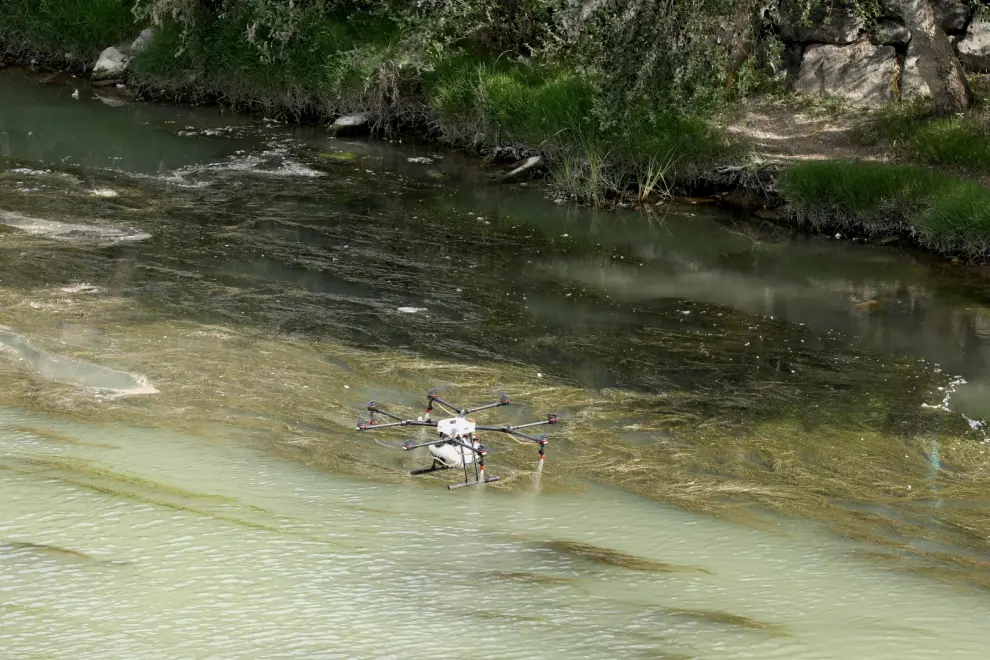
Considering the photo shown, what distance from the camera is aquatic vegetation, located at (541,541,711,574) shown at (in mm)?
5867

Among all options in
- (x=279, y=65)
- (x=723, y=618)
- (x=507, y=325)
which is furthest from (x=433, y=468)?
(x=279, y=65)

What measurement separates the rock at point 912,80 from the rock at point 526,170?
473cm

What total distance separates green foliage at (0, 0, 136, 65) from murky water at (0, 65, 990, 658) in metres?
7.22

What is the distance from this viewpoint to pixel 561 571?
575 centimetres

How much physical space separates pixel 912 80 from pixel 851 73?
2.76ft

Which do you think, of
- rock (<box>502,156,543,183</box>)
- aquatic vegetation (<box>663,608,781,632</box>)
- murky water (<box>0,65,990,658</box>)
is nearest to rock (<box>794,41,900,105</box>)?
murky water (<box>0,65,990,658</box>)

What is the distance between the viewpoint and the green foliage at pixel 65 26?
20547 mm

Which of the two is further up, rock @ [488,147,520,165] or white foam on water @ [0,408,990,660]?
rock @ [488,147,520,165]

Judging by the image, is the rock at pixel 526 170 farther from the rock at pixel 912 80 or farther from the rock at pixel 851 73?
the rock at pixel 912 80

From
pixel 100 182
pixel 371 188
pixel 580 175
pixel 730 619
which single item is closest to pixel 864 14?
pixel 580 175

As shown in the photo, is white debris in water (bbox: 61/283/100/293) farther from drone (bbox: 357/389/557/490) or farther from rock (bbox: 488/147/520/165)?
rock (bbox: 488/147/520/165)

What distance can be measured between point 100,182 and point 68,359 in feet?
22.5

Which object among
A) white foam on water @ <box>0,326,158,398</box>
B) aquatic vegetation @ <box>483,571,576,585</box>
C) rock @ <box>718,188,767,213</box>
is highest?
rock @ <box>718,188,767,213</box>

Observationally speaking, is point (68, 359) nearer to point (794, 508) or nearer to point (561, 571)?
point (561, 571)
